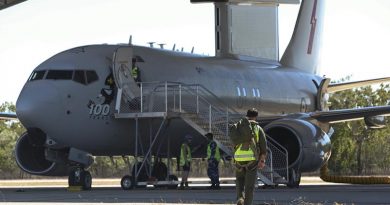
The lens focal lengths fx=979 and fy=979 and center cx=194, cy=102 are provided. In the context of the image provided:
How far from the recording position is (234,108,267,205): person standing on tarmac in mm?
14523

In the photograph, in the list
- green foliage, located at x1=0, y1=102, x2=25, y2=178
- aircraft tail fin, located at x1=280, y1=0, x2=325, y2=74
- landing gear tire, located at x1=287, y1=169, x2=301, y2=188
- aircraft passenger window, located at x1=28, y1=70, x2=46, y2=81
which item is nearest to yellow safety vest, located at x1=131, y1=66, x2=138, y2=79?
aircraft passenger window, located at x1=28, y1=70, x2=46, y2=81

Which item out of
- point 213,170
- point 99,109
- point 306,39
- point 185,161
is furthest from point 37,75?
point 306,39

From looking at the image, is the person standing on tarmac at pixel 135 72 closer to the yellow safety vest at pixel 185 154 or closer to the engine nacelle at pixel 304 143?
the yellow safety vest at pixel 185 154

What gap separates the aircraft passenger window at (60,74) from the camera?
24.9 meters

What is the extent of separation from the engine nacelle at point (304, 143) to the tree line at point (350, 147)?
30.4 m

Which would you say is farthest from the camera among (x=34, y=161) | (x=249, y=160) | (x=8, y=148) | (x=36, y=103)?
(x=8, y=148)

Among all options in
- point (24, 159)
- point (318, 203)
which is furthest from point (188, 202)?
point (24, 159)

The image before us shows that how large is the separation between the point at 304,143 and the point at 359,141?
3802 centimetres

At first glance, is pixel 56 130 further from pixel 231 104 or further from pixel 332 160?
pixel 332 160

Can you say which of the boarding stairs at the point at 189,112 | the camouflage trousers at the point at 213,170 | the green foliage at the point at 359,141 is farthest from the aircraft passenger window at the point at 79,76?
the green foliage at the point at 359,141

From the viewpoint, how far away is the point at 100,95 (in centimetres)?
2495

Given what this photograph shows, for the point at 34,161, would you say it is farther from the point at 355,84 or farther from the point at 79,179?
the point at 355,84

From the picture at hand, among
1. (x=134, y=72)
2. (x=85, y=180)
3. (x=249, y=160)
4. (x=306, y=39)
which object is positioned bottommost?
(x=85, y=180)

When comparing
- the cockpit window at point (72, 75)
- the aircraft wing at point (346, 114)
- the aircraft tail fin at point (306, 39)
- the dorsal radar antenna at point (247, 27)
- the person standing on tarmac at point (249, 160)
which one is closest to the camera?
the person standing on tarmac at point (249, 160)
